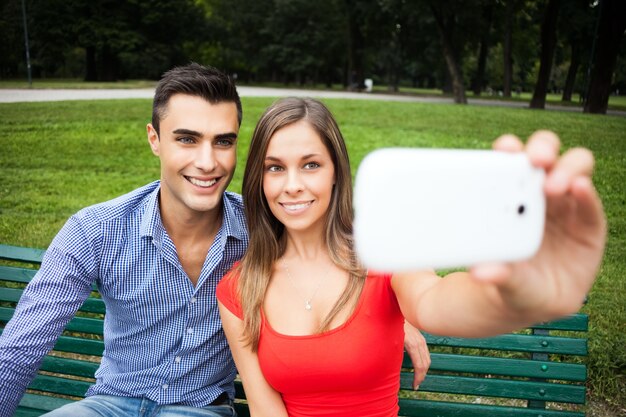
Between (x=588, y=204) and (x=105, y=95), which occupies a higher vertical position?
(x=588, y=204)

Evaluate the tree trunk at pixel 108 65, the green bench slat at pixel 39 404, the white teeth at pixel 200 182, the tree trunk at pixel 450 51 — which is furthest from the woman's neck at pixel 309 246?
the tree trunk at pixel 108 65

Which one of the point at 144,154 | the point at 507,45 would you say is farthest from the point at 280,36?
the point at 144,154

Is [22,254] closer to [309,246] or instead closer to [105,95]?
[309,246]

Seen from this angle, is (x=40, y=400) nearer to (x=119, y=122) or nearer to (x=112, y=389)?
(x=112, y=389)

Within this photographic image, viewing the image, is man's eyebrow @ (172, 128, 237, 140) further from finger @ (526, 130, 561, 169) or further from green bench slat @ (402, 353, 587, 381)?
finger @ (526, 130, 561, 169)

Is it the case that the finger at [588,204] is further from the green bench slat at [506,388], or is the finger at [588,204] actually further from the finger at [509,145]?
the green bench slat at [506,388]

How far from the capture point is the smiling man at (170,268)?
2.38 metres

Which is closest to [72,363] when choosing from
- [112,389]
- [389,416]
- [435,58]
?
[112,389]

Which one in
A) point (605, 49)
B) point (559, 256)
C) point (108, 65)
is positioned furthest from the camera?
point (108, 65)

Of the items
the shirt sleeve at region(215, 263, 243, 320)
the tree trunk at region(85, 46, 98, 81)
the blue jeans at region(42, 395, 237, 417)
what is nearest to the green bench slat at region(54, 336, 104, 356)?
the blue jeans at region(42, 395, 237, 417)

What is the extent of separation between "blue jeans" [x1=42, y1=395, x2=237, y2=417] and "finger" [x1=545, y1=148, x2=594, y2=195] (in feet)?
6.44

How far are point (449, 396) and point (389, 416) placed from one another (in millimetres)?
1808

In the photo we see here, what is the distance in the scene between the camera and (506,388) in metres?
2.50

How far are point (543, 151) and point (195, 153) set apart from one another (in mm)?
1820
